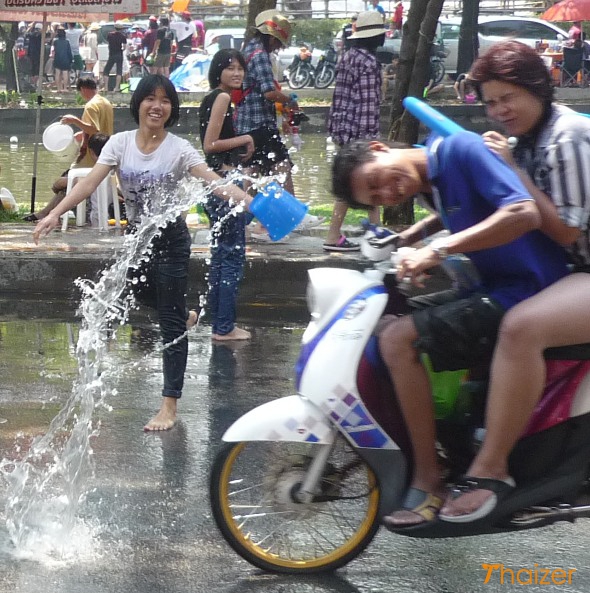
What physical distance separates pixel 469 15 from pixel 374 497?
24.0m

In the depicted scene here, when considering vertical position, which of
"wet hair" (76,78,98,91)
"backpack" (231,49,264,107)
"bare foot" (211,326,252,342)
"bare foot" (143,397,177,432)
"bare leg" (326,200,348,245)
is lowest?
"bare foot" (211,326,252,342)

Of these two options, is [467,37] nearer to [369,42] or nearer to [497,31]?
[497,31]

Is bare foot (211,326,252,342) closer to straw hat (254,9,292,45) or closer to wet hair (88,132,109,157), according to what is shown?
straw hat (254,9,292,45)

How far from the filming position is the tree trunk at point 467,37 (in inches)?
1041

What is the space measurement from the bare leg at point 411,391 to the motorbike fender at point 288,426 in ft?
0.89

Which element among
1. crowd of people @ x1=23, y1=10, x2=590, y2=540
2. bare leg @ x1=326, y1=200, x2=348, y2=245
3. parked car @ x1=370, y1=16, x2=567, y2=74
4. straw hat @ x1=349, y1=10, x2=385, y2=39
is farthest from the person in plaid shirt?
parked car @ x1=370, y1=16, x2=567, y2=74

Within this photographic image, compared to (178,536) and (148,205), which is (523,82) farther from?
(148,205)

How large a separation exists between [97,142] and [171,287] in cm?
584

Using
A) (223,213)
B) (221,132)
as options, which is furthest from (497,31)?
(223,213)

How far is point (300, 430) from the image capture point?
379cm

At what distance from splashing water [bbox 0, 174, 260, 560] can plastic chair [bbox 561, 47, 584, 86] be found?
22.3 m

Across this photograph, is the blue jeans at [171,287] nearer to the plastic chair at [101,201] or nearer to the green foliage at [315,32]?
the plastic chair at [101,201]

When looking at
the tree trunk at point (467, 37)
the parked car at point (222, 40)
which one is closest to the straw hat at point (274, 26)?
the tree trunk at point (467, 37)

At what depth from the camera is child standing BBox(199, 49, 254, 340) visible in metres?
7.46
